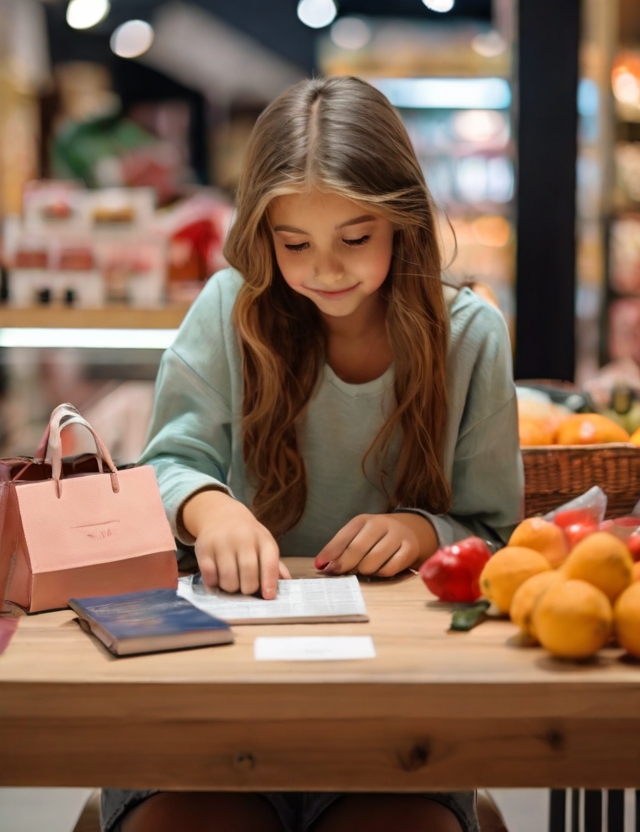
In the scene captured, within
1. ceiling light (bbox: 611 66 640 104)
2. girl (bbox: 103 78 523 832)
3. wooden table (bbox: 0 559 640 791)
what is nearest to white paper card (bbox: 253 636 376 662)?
wooden table (bbox: 0 559 640 791)

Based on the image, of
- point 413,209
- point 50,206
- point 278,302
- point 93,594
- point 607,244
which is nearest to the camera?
point 93,594

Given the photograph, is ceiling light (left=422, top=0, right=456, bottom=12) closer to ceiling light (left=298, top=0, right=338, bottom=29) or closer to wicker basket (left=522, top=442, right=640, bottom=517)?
ceiling light (left=298, top=0, right=338, bottom=29)

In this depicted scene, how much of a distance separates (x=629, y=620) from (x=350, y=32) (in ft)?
6.35

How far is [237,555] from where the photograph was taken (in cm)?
115

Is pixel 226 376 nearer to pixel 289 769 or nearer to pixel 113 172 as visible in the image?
pixel 289 769

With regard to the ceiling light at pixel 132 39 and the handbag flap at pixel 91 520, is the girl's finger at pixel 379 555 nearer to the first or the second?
the handbag flap at pixel 91 520

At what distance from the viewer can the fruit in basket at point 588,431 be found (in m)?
1.82

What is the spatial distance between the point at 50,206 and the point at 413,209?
48.8 inches

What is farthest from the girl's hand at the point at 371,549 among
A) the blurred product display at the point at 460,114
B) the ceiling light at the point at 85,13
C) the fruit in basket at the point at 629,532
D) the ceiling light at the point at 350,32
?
the ceiling light at the point at 85,13

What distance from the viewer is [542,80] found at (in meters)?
2.45

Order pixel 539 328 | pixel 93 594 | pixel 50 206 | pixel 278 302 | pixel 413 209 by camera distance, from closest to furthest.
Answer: pixel 93 594
pixel 413 209
pixel 278 302
pixel 50 206
pixel 539 328

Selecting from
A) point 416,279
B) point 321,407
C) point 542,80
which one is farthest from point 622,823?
point 542,80

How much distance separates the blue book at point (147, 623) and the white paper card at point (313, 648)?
0.14 ft

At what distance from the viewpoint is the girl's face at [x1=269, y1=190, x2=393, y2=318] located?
4.18 ft
